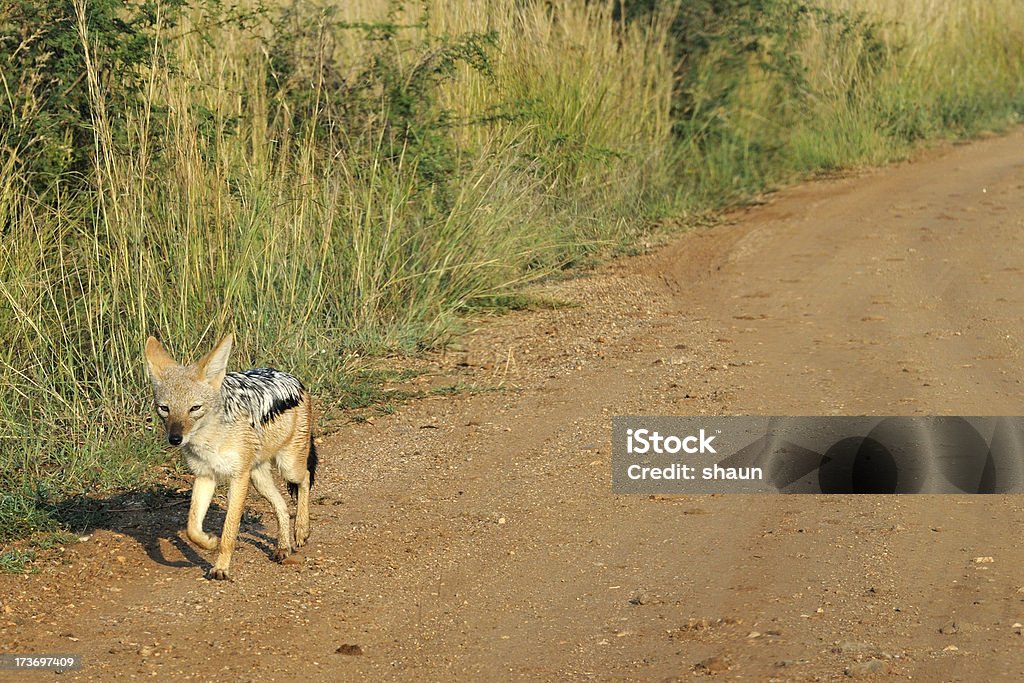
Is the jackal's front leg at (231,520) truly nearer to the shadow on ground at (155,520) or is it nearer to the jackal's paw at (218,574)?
the jackal's paw at (218,574)

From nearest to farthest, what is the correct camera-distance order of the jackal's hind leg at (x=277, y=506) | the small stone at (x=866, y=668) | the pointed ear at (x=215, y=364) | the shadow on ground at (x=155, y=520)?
the small stone at (x=866, y=668) → the pointed ear at (x=215, y=364) → the jackal's hind leg at (x=277, y=506) → the shadow on ground at (x=155, y=520)

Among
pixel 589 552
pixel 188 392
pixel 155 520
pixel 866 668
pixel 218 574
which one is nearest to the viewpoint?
pixel 866 668

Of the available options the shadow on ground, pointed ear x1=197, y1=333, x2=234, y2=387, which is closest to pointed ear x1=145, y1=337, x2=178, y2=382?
pointed ear x1=197, y1=333, x2=234, y2=387

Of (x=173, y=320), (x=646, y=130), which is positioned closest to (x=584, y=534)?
(x=173, y=320)

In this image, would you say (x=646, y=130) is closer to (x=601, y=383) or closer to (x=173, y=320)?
(x=601, y=383)

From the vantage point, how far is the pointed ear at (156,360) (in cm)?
517

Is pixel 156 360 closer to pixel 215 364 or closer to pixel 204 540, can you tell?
pixel 215 364

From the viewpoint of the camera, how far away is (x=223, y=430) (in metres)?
5.07

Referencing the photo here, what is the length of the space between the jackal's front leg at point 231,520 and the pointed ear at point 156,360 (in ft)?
1.49

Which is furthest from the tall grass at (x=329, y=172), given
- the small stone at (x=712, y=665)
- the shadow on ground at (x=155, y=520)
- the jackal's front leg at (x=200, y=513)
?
the small stone at (x=712, y=665)

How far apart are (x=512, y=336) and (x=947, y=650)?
4.64 m

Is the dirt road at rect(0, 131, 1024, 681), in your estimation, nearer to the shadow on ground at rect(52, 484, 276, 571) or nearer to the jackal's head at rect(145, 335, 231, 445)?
the shadow on ground at rect(52, 484, 276, 571)

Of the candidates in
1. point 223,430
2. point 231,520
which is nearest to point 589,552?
point 231,520

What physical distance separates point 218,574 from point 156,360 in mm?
811
